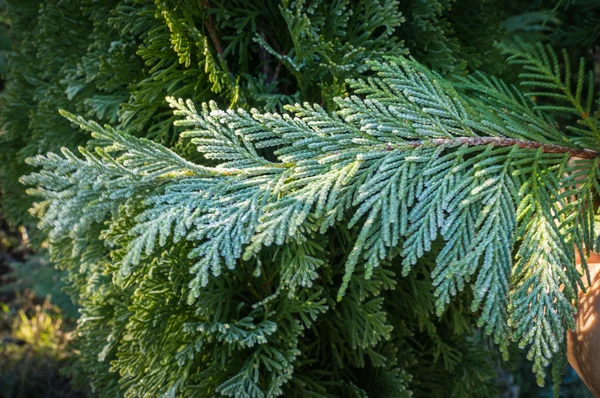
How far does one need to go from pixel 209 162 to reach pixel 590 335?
3.64ft

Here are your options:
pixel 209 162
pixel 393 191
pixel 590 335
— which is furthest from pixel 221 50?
pixel 590 335

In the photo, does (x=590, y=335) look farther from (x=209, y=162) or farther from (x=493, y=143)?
(x=209, y=162)

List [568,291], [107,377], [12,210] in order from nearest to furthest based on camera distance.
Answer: [568,291]
[107,377]
[12,210]

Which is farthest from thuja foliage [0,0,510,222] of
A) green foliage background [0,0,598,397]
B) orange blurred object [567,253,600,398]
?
orange blurred object [567,253,600,398]

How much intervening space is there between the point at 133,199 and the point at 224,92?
454 mm

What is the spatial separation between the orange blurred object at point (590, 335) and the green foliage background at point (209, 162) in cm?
42

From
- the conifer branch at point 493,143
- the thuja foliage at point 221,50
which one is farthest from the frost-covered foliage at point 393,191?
the thuja foliage at point 221,50

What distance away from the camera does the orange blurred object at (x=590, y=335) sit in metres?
1.22

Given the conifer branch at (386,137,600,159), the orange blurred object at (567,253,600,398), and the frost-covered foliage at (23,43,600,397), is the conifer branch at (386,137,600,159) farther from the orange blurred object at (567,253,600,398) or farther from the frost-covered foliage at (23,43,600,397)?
the orange blurred object at (567,253,600,398)

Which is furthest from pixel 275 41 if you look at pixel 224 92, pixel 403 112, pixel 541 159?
pixel 541 159

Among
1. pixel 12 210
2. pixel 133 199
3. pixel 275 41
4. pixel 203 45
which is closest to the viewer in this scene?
pixel 133 199

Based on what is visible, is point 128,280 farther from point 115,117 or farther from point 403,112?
point 403,112

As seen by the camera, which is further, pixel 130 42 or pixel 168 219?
pixel 130 42

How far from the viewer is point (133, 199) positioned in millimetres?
1183
